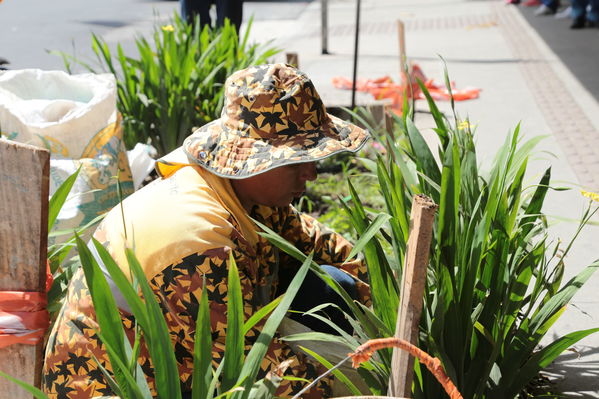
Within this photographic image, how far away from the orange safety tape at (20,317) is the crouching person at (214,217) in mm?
130

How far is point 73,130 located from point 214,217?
113 centimetres

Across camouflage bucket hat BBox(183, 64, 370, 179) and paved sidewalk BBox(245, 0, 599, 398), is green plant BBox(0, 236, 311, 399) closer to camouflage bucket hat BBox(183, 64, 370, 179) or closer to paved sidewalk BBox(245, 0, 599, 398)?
camouflage bucket hat BBox(183, 64, 370, 179)

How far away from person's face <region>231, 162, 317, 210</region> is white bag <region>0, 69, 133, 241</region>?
842 millimetres

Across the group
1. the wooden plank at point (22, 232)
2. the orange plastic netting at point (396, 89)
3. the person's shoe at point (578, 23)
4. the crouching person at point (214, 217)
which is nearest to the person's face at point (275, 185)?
the crouching person at point (214, 217)

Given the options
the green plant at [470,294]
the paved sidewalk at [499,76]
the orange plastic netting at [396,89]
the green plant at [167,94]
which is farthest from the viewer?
the orange plastic netting at [396,89]

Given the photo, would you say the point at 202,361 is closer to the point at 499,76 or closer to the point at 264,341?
the point at 264,341

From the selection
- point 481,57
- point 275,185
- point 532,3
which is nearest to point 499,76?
point 481,57

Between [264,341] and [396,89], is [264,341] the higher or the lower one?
the higher one

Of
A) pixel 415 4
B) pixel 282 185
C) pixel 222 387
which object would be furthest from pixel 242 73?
pixel 415 4

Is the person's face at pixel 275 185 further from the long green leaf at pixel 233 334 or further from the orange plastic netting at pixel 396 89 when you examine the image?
the orange plastic netting at pixel 396 89

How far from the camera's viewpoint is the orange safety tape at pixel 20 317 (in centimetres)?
171

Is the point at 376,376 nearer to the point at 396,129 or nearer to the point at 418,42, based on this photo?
the point at 396,129

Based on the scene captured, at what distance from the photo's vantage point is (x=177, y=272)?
1864 millimetres

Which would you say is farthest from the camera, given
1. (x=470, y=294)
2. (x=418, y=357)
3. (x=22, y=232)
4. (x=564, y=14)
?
(x=564, y=14)
